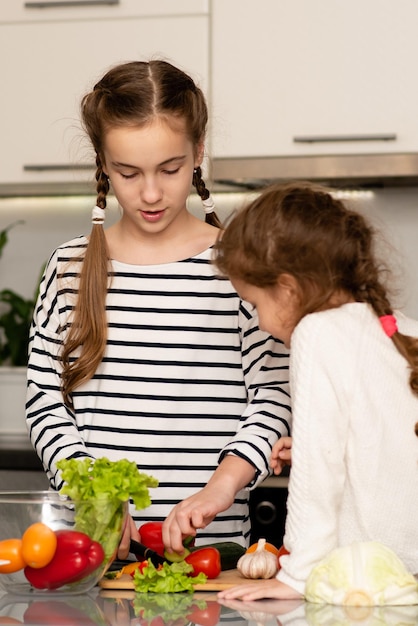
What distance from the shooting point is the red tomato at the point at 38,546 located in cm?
101

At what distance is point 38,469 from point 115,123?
1306mm

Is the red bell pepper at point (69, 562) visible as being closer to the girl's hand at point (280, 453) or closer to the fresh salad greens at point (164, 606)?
the fresh salad greens at point (164, 606)

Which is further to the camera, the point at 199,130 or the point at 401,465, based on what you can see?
the point at 199,130

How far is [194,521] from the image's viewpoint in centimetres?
117

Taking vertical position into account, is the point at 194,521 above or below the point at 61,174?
below

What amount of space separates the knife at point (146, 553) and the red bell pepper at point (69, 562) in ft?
0.37

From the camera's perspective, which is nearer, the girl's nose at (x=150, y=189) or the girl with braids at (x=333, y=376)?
the girl with braids at (x=333, y=376)

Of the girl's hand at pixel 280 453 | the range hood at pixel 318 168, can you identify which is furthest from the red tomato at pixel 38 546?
the range hood at pixel 318 168

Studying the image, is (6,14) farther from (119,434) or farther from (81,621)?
(81,621)

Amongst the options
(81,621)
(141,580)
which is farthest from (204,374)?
(81,621)

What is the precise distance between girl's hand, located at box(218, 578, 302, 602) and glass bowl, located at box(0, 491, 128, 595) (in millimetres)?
135

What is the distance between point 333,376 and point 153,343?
500 millimetres

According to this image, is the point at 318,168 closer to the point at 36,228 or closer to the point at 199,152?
the point at 36,228

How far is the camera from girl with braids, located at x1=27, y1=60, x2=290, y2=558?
1.43 m
